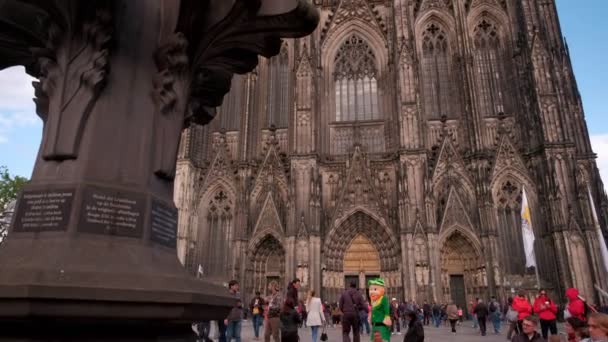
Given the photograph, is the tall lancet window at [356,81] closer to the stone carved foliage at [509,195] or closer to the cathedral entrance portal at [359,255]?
the cathedral entrance portal at [359,255]

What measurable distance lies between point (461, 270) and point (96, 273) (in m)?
22.2

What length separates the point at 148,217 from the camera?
10.2ft

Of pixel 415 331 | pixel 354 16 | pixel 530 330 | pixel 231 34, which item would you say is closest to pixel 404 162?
pixel 354 16

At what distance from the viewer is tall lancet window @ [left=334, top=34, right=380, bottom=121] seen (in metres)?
25.8

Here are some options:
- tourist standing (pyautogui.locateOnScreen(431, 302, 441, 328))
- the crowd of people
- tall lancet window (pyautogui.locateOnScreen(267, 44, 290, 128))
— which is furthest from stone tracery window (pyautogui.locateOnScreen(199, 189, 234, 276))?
the crowd of people

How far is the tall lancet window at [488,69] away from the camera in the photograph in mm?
24191

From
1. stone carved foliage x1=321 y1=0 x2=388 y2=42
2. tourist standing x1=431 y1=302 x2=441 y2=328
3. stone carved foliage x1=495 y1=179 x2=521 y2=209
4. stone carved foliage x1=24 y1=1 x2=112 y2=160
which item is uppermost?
stone carved foliage x1=321 y1=0 x2=388 y2=42

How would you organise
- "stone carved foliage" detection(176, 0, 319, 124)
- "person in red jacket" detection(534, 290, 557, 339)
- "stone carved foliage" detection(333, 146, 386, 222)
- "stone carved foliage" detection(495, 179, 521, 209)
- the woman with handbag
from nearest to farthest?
"stone carved foliage" detection(176, 0, 319, 124) → the woman with handbag → "person in red jacket" detection(534, 290, 557, 339) → "stone carved foliage" detection(495, 179, 521, 209) → "stone carved foliage" detection(333, 146, 386, 222)

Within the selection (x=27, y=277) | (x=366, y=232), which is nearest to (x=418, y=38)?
(x=366, y=232)

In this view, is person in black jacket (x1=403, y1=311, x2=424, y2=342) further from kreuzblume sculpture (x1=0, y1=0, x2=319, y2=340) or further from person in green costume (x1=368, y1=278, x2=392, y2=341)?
kreuzblume sculpture (x1=0, y1=0, x2=319, y2=340)

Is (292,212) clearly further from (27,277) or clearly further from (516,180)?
(27,277)

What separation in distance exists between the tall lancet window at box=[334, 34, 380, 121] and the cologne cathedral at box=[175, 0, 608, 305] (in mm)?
87

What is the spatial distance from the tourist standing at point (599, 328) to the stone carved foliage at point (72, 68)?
176 inches

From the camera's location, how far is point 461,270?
22172mm
